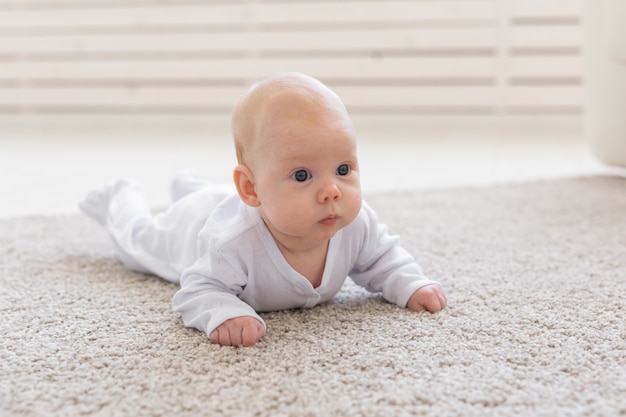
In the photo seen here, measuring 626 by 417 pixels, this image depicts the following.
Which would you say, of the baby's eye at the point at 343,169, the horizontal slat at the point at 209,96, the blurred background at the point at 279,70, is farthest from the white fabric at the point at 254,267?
the horizontal slat at the point at 209,96

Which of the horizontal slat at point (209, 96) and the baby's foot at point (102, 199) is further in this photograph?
the horizontal slat at point (209, 96)

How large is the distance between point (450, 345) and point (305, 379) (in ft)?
0.56

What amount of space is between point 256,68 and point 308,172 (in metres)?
2.21

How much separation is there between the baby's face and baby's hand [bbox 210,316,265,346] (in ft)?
0.35

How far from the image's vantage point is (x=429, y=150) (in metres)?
2.42

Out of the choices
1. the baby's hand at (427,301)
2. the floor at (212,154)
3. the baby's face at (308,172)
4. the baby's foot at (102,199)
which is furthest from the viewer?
the floor at (212,154)

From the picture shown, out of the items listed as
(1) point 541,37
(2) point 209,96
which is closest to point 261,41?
(2) point 209,96

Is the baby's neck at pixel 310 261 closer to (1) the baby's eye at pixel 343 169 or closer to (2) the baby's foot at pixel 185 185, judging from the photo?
(1) the baby's eye at pixel 343 169

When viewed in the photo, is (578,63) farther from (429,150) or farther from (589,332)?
(589,332)

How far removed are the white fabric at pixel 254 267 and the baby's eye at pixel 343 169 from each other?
10 cm

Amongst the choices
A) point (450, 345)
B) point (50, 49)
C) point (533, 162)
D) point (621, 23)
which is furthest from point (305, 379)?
point (50, 49)

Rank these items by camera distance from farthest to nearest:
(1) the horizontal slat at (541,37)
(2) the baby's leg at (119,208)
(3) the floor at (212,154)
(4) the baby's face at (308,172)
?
(1) the horizontal slat at (541,37) → (3) the floor at (212,154) → (2) the baby's leg at (119,208) → (4) the baby's face at (308,172)

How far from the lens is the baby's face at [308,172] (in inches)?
33.3

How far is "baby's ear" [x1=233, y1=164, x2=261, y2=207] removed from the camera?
890mm
